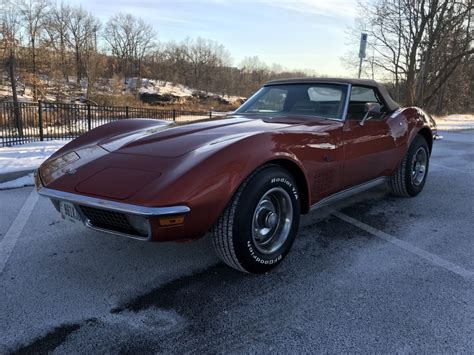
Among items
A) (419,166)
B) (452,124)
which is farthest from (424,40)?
(419,166)

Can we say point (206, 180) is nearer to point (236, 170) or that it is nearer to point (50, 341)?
point (236, 170)

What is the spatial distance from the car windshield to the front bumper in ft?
6.95

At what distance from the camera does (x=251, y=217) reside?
8.52 feet

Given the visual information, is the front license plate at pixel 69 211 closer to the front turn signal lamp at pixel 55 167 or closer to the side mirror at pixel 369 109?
the front turn signal lamp at pixel 55 167

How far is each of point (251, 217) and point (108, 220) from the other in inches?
36.6

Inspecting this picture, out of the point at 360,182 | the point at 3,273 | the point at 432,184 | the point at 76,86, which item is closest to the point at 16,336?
the point at 3,273

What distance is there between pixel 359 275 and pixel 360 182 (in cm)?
128

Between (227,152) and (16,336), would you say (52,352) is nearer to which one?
(16,336)

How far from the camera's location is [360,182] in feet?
12.9

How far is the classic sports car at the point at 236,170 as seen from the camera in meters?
2.33

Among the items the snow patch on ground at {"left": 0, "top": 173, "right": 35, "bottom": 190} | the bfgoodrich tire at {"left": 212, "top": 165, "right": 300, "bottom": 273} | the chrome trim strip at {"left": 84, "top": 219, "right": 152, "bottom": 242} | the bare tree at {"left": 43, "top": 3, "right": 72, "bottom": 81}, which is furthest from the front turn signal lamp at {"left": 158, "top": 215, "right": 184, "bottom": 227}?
the bare tree at {"left": 43, "top": 3, "right": 72, "bottom": 81}

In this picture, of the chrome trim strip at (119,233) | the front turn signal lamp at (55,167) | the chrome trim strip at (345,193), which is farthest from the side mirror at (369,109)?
the front turn signal lamp at (55,167)

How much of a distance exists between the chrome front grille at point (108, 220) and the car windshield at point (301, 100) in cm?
219

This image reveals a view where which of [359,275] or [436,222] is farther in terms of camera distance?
[436,222]
